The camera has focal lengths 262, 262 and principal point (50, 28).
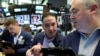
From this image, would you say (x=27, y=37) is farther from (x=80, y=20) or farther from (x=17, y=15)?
(x=17, y=15)

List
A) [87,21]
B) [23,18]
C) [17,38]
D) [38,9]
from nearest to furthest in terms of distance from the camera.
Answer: [87,21] < [17,38] < [23,18] < [38,9]

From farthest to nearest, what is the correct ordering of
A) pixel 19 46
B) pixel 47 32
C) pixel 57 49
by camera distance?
pixel 19 46 → pixel 47 32 → pixel 57 49

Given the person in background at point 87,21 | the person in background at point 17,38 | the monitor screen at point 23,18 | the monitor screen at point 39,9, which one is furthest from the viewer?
the monitor screen at point 39,9

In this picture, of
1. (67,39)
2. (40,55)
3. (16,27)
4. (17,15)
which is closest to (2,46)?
(67,39)

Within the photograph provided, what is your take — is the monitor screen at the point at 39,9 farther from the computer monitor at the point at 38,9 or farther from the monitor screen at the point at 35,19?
the monitor screen at the point at 35,19

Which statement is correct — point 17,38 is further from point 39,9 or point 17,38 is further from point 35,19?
point 39,9

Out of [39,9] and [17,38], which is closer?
[17,38]

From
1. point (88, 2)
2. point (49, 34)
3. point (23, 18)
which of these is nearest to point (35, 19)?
point (23, 18)

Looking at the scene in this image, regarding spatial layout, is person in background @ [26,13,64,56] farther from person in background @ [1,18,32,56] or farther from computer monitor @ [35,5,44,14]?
computer monitor @ [35,5,44,14]

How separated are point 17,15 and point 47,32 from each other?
8449 mm

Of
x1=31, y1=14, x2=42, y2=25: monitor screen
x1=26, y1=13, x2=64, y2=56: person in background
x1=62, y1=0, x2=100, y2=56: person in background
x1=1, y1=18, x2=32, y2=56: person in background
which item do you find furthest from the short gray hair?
x1=31, y1=14, x2=42, y2=25: monitor screen

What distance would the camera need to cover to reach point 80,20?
55.2 inches

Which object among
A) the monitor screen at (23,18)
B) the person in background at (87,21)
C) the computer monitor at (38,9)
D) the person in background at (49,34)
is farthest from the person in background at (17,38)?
the computer monitor at (38,9)

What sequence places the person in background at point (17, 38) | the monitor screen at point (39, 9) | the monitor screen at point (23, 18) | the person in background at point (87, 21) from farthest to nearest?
the monitor screen at point (39, 9), the monitor screen at point (23, 18), the person in background at point (17, 38), the person in background at point (87, 21)
